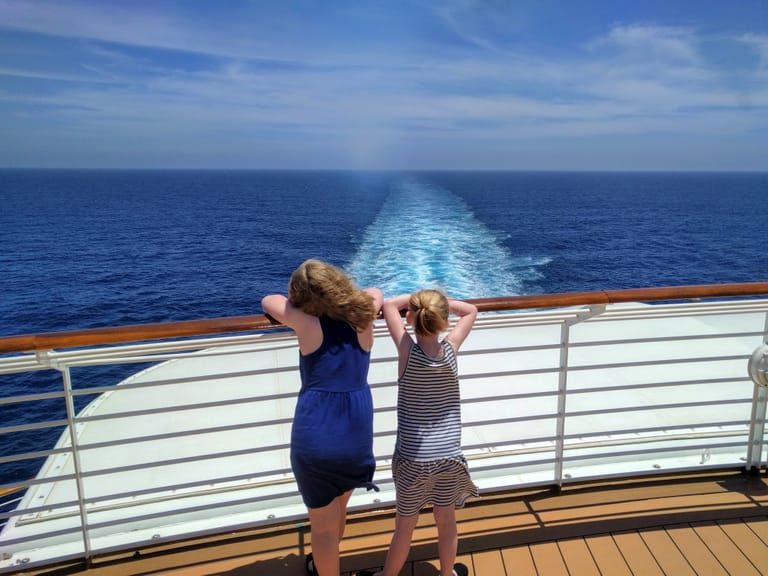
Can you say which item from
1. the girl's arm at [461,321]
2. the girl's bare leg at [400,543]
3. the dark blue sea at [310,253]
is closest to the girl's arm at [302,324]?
the girl's arm at [461,321]

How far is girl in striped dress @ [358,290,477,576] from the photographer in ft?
4.73

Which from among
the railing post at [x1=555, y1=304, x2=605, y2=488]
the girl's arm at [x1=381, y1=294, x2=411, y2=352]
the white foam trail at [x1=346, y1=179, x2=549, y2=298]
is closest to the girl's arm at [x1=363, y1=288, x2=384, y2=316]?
the girl's arm at [x1=381, y1=294, x2=411, y2=352]

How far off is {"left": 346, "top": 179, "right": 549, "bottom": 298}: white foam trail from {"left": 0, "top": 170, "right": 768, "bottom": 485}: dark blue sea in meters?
0.07

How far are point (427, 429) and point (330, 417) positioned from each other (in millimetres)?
265

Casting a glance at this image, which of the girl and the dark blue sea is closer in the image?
the girl

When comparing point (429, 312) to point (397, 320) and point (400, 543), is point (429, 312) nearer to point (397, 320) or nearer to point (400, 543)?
point (397, 320)

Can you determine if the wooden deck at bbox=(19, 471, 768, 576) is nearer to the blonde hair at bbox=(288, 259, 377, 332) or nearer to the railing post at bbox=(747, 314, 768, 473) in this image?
the railing post at bbox=(747, 314, 768, 473)

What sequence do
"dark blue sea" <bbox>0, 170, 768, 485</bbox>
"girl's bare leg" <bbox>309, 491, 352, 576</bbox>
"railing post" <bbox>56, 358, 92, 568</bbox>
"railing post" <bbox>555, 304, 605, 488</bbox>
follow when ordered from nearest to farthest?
"girl's bare leg" <bbox>309, 491, 352, 576</bbox> → "railing post" <bbox>56, 358, 92, 568</bbox> → "railing post" <bbox>555, 304, 605, 488</bbox> → "dark blue sea" <bbox>0, 170, 768, 485</bbox>

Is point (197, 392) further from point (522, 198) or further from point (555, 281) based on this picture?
point (522, 198)

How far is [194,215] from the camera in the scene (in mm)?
49406

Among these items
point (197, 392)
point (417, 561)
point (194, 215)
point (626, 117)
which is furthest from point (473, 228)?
point (626, 117)

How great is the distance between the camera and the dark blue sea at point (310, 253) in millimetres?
14734

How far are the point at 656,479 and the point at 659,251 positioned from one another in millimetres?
32713

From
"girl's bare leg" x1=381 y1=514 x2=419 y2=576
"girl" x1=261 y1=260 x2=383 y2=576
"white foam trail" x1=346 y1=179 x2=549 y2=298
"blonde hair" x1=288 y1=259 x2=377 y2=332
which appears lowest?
"white foam trail" x1=346 y1=179 x2=549 y2=298
